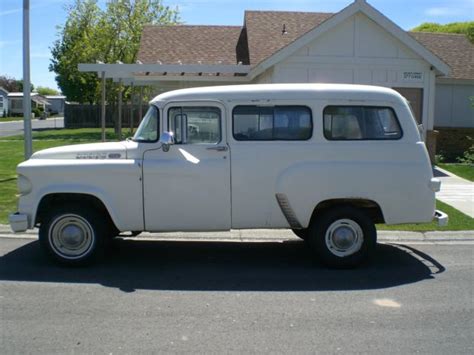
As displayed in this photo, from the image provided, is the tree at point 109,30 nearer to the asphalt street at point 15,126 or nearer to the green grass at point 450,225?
the asphalt street at point 15,126

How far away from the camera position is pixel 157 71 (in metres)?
15.3

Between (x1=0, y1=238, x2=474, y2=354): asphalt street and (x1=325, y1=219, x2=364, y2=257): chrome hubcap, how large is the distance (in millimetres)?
270

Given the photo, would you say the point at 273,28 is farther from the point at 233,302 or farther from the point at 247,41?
the point at 233,302

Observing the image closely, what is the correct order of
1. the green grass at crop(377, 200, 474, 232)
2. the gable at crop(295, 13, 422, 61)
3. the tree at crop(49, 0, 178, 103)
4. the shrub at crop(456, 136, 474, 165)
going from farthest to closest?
the tree at crop(49, 0, 178, 103), the shrub at crop(456, 136, 474, 165), the gable at crop(295, 13, 422, 61), the green grass at crop(377, 200, 474, 232)

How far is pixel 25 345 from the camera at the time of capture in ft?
15.2

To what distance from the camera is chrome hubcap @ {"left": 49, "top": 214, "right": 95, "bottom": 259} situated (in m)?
6.83

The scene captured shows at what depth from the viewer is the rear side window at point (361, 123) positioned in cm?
702

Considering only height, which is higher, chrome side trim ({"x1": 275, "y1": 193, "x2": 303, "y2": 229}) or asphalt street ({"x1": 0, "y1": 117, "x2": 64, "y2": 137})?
asphalt street ({"x1": 0, "y1": 117, "x2": 64, "y2": 137})

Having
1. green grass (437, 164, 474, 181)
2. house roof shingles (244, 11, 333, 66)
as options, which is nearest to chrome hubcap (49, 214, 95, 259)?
green grass (437, 164, 474, 181)

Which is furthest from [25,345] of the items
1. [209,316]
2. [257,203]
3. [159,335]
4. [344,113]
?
[344,113]

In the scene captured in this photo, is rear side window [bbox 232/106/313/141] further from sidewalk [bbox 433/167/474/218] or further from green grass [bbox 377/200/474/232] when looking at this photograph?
sidewalk [bbox 433/167/474/218]

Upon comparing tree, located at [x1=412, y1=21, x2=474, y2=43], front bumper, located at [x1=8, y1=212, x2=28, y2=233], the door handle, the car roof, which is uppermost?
tree, located at [x1=412, y1=21, x2=474, y2=43]

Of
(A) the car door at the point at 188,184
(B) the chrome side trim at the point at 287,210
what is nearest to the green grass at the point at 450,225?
(B) the chrome side trim at the point at 287,210

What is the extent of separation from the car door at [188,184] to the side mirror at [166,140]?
0.21 ft
